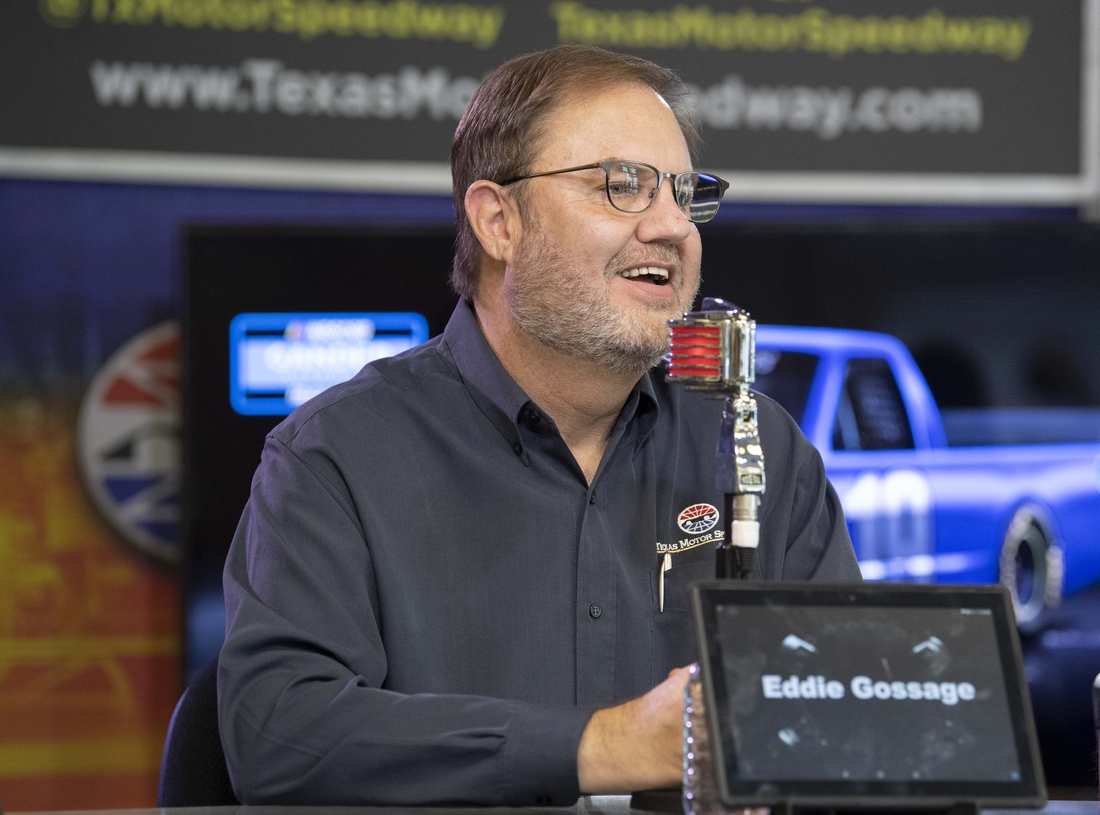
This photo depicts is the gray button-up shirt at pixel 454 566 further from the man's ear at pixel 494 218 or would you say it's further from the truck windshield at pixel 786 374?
the truck windshield at pixel 786 374

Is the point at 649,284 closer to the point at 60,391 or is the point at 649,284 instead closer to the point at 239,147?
the point at 239,147

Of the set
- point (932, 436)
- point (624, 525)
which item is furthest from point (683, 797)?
point (932, 436)

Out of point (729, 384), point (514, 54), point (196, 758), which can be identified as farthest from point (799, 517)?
point (514, 54)

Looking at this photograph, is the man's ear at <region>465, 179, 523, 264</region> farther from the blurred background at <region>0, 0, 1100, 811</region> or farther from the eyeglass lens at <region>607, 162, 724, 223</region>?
the blurred background at <region>0, 0, 1100, 811</region>

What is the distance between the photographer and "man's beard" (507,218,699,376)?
158cm

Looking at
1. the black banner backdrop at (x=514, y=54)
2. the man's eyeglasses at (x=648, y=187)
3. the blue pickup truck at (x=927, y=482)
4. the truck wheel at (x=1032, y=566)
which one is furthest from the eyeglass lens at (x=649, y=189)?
the truck wheel at (x=1032, y=566)

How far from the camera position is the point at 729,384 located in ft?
3.61

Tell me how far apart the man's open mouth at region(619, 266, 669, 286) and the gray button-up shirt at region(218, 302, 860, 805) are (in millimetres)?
161

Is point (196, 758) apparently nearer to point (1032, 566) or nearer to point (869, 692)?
point (869, 692)

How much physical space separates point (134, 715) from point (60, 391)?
931 mm

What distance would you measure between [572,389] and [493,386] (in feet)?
0.39

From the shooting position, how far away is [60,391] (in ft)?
10.3

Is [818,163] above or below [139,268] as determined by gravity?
above

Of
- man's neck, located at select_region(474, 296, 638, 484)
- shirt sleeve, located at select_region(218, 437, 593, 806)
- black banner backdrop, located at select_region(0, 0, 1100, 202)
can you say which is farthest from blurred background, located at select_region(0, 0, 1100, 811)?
shirt sleeve, located at select_region(218, 437, 593, 806)
